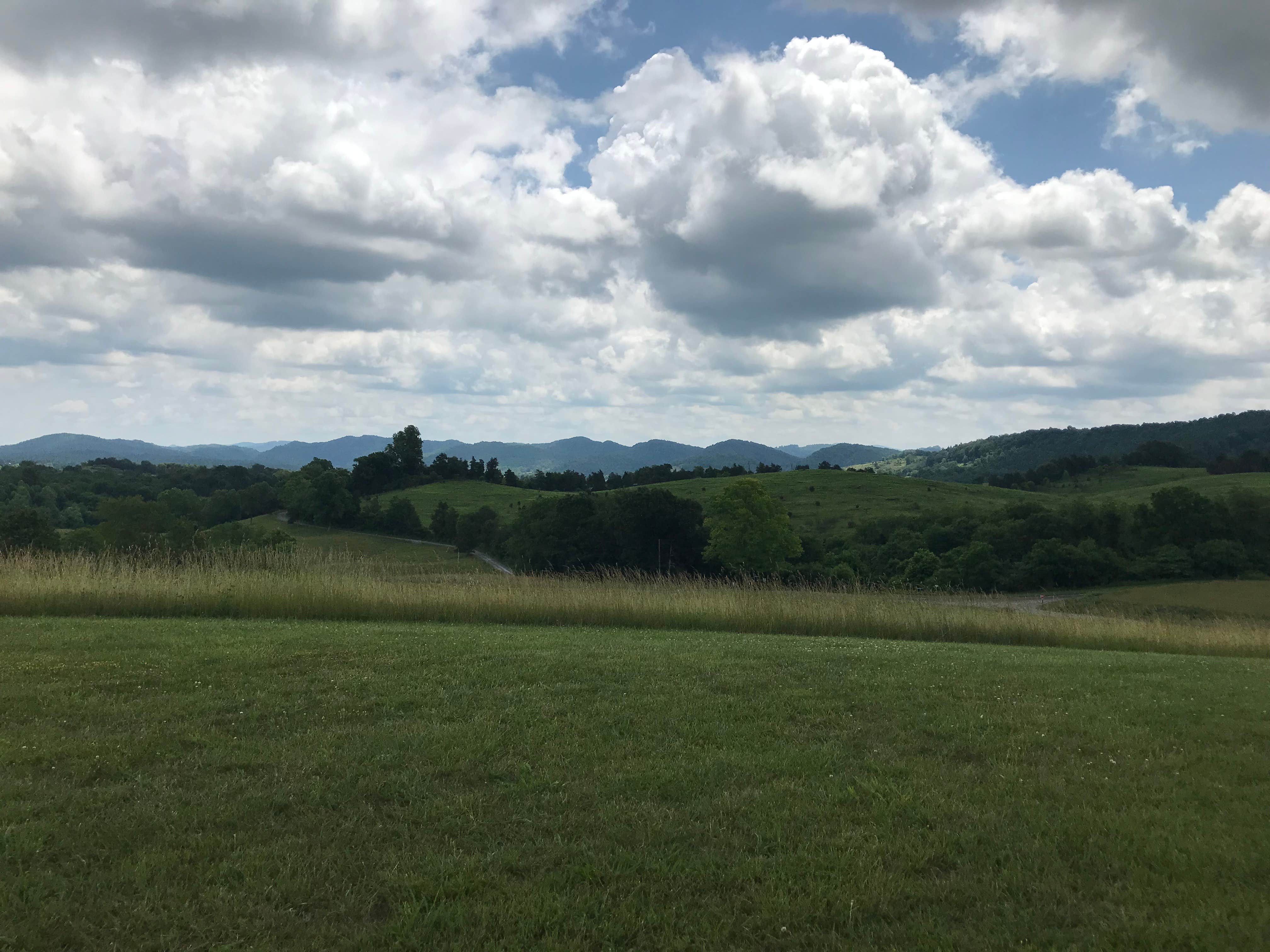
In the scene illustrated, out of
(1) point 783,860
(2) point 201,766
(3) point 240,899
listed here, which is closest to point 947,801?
(1) point 783,860

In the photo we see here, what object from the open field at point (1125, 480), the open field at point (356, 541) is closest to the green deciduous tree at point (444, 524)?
the open field at point (356, 541)

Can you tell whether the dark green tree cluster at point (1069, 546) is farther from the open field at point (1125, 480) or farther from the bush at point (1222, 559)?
the open field at point (1125, 480)

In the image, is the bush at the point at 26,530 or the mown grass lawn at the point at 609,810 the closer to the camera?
the mown grass lawn at the point at 609,810

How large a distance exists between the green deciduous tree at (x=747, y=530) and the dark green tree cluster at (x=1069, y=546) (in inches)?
146

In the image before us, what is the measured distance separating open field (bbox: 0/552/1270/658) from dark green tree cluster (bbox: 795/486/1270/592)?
1640 inches

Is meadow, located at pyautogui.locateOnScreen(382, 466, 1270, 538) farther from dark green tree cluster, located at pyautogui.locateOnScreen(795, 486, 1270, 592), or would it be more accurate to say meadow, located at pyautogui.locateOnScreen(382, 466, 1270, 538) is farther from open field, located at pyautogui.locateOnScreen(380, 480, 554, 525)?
dark green tree cluster, located at pyautogui.locateOnScreen(795, 486, 1270, 592)

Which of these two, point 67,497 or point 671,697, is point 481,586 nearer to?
point 671,697

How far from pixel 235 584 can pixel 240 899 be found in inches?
477

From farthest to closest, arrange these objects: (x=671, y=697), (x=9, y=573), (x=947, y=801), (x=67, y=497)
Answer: (x=67, y=497), (x=9, y=573), (x=671, y=697), (x=947, y=801)

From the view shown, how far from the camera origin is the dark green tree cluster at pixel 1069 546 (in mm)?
65625

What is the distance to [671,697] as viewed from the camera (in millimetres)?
7941

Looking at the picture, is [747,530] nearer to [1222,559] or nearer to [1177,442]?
[1222,559]

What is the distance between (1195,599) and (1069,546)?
15011 millimetres

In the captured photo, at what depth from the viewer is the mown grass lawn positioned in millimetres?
3838
